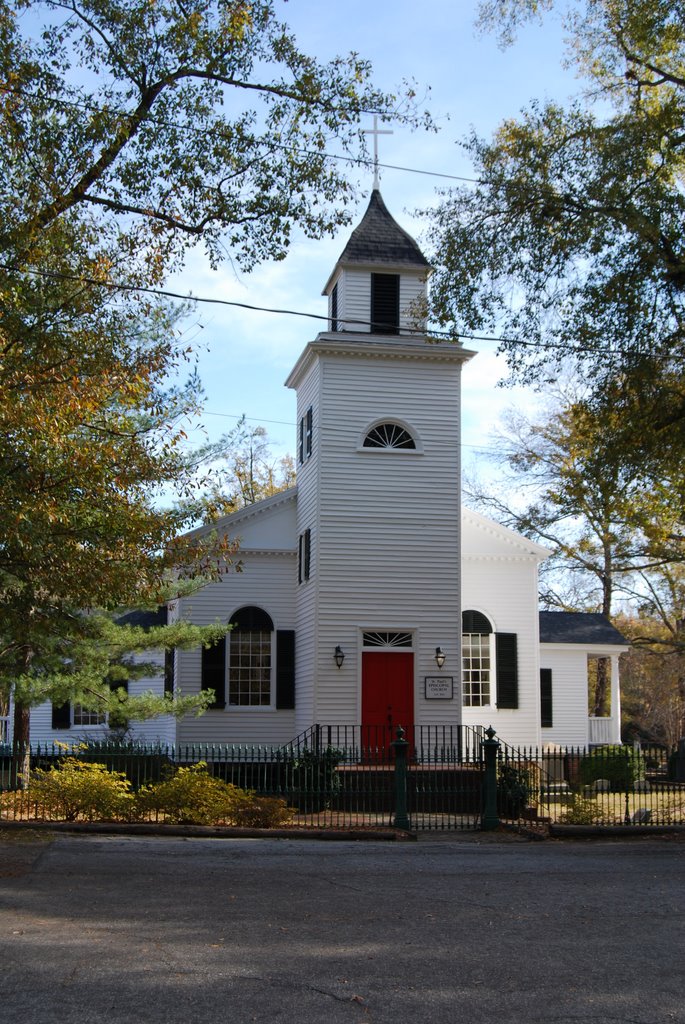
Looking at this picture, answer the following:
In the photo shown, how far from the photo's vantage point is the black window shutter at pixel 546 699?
97.2 feet

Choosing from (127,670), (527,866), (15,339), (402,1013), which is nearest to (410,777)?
(127,670)

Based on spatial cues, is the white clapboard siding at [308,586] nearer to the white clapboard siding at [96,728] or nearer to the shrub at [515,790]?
the white clapboard siding at [96,728]

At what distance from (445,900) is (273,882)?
186cm

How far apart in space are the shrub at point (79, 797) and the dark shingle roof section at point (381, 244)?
44.2 ft

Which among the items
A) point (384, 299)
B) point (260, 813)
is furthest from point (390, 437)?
point (260, 813)

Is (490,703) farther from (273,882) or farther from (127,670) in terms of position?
(273,882)

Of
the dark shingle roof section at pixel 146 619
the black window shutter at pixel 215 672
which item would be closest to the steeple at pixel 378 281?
the black window shutter at pixel 215 672

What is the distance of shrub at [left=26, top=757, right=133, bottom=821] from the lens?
52.3ft

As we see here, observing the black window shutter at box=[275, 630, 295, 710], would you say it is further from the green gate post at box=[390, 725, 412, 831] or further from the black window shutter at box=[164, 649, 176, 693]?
the green gate post at box=[390, 725, 412, 831]

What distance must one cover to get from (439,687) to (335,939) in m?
15.3

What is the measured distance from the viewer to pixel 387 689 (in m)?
23.7

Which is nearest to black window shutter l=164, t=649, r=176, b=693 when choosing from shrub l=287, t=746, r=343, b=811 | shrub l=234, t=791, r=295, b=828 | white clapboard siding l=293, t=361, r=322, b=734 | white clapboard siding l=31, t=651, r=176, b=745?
white clapboard siding l=31, t=651, r=176, b=745

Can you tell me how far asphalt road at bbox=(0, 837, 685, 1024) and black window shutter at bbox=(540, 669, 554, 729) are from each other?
16.2 meters

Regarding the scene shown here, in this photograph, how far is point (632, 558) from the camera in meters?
39.9
